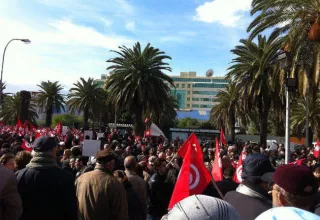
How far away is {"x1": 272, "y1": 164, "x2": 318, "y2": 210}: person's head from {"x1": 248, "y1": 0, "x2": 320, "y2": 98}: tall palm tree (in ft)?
44.2

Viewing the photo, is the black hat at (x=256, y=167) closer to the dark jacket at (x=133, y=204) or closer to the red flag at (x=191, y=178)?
the red flag at (x=191, y=178)

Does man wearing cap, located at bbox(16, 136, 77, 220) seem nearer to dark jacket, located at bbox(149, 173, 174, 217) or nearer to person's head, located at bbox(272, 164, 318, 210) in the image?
person's head, located at bbox(272, 164, 318, 210)

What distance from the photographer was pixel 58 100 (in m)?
46.1

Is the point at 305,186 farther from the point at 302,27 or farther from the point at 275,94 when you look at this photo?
the point at 275,94

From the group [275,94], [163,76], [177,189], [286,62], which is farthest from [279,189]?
[163,76]

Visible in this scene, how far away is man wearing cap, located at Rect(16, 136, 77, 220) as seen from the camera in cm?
377

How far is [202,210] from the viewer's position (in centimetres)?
150

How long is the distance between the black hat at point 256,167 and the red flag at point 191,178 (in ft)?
5.36

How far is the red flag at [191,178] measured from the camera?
16.7 feet

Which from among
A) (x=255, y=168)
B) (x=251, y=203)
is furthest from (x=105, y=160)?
(x=251, y=203)

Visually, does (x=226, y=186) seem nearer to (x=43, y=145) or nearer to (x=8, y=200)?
(x=43, y=145)

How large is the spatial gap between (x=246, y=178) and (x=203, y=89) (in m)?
155

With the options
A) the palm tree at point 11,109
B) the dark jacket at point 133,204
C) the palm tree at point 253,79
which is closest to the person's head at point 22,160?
→ the dark jacket at point 133,204

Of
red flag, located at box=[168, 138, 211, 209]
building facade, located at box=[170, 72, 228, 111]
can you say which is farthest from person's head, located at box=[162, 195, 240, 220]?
building facade, located at box=[170, 72, 228, 111]
